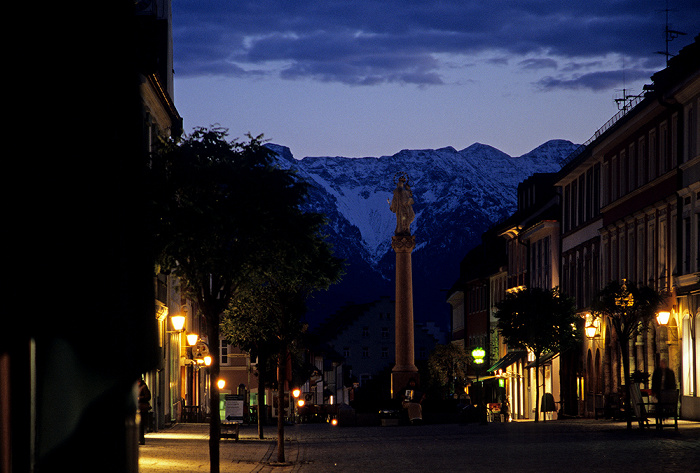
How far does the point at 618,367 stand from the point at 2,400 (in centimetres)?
4226

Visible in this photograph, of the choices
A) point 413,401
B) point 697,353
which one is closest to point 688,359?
point 697,353

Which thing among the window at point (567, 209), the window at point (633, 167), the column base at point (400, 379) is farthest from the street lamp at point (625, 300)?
the column base at point (400, 379)

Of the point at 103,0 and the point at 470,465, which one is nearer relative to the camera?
the point at 103,0

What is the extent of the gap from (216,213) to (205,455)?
8899mm

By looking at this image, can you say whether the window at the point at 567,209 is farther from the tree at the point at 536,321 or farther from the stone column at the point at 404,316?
the tree at the point at 536,321

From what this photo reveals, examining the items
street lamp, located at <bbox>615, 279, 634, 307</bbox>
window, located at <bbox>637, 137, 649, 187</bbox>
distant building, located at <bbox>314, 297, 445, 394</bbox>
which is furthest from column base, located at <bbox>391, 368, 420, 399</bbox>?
distant building, located at <bbox>314, 297, 445, 394</bbox>

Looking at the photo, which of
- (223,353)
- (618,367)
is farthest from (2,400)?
(223,353)

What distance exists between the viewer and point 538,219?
218 ft

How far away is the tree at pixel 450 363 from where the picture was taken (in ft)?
276

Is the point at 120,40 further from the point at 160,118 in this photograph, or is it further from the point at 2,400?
the point at 160,118

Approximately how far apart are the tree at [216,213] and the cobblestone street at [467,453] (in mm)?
4048

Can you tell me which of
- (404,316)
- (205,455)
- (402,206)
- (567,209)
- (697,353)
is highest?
(402,206)

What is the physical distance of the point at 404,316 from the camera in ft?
215

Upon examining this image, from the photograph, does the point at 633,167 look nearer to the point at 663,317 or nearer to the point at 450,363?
the point at 663,317
